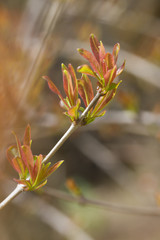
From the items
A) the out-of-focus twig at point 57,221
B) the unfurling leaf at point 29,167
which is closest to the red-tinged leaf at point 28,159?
the unfurling leaf at point 29,167

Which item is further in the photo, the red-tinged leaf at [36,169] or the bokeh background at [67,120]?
the bokeh background at [67,120]

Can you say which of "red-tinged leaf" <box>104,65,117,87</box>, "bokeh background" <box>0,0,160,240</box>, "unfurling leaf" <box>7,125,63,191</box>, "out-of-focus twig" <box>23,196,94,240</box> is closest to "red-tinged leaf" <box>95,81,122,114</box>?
"red-tinged leaf" <box>104,65,117,87</box>

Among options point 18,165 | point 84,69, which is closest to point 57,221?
point 18,165

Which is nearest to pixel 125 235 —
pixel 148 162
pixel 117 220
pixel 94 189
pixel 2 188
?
pixel 117 220

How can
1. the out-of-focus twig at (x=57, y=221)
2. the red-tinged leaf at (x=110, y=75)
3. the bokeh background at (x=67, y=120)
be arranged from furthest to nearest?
the out-of-focus twig at (x=57, y=221)
the bokeh background at (x=67, y=120)
the red-tinged leaf at (x=110, y=75)

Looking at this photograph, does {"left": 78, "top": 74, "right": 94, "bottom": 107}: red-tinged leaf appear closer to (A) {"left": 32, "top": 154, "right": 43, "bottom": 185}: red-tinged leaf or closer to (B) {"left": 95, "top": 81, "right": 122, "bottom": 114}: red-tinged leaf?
(B) {"left": 95, "top": 81, "right": 122, "bottom": 114}: red-tinged leaf

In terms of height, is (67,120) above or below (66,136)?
below

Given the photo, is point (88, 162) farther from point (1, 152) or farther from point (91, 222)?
point (1, 152)

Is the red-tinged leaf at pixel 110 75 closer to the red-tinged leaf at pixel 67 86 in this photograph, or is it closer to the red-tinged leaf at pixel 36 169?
the red-tinged leaf at pixel 67 86

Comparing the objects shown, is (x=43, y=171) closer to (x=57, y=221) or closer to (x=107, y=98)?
(x=107, y=98)
